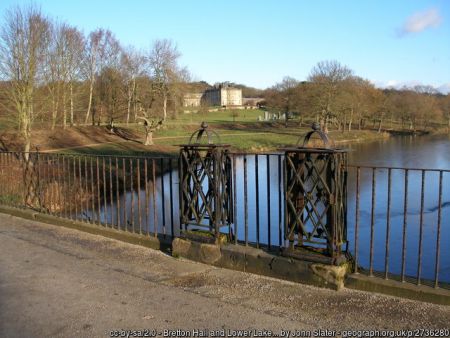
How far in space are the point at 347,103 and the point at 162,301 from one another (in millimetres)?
49713

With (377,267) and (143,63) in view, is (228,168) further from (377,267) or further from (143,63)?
(143,63)

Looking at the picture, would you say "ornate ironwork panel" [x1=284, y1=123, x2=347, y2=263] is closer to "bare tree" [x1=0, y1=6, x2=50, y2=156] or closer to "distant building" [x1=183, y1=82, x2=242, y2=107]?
"bare tree" [x1=0, y1=6, x2=50, y2=156]

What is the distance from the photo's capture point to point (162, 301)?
458 cm

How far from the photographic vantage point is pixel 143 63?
41.3m

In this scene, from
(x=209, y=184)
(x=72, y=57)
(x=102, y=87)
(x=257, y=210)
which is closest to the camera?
(x=257, y=210)

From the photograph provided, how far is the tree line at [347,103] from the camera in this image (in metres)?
51.4

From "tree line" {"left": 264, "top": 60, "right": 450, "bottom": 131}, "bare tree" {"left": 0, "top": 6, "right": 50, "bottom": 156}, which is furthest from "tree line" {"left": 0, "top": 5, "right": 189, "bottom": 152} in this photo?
"tree line" {"left": 264, "top": 60, "right": 450, "bottom": 131}

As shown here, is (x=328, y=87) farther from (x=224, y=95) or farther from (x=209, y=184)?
(x=224, y=95)

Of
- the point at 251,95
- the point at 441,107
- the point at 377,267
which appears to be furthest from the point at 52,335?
the point at 251,95

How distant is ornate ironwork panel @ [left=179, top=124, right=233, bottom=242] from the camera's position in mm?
5781

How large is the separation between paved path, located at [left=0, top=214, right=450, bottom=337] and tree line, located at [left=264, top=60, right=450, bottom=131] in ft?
117

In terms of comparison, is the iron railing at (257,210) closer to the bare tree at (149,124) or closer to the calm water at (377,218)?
the calm water at (377,218)

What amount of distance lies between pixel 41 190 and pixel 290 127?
2479 inches

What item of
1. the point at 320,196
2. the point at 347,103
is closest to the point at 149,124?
the point at 347,103
